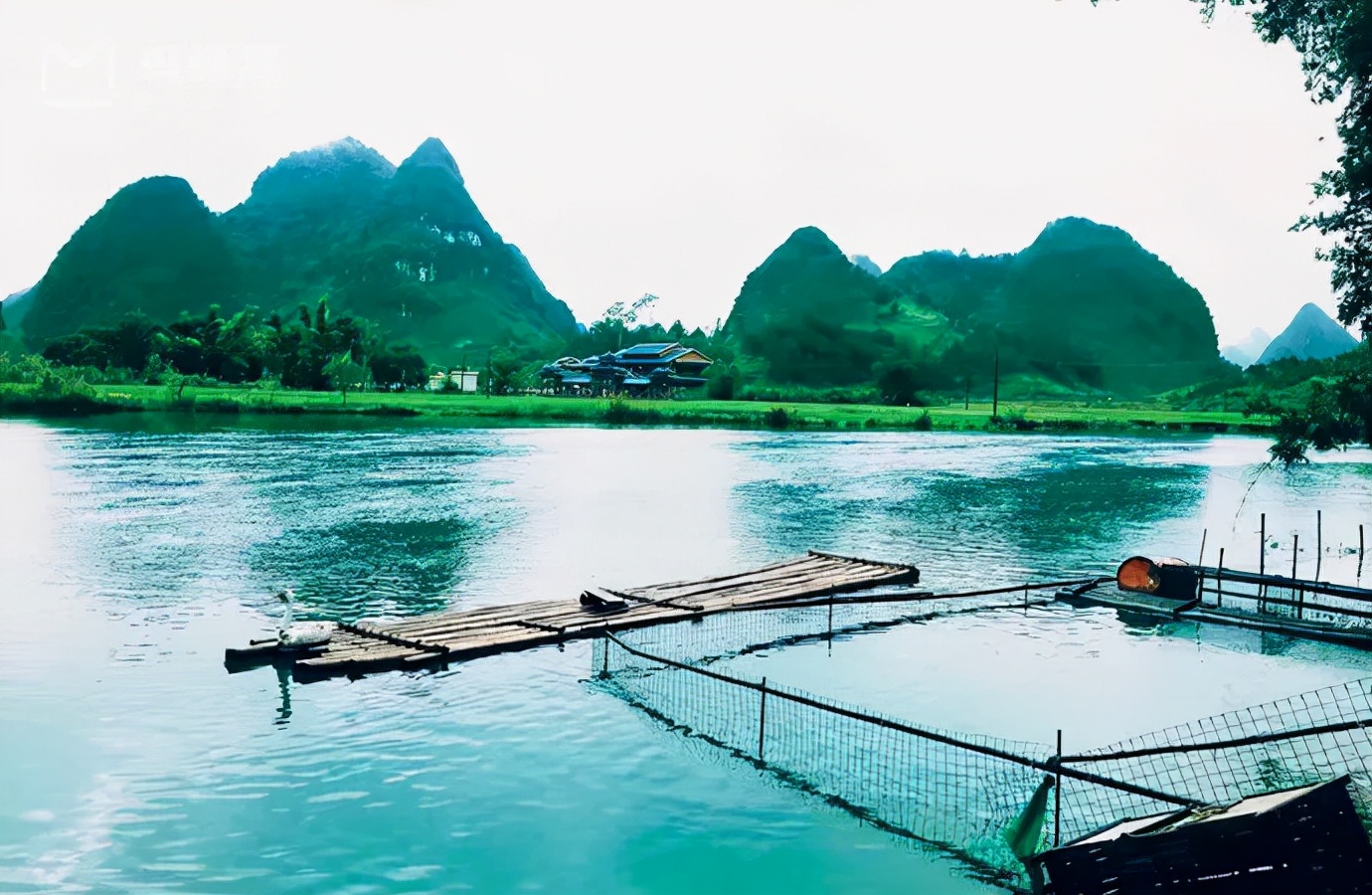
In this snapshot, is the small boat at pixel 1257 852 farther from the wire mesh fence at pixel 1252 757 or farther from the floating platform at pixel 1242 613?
the floating platform at pixel 1242 613

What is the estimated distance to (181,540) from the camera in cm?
3056

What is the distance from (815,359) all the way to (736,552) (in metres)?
147

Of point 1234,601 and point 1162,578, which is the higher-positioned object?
point 1162,578

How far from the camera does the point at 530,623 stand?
18.6 metres

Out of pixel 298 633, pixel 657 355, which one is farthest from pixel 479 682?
pixel 657 355

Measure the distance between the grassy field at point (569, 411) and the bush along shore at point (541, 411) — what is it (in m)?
0.09

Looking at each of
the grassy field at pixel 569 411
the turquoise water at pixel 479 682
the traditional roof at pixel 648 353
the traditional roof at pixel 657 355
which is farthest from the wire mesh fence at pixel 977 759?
the traditional roof at pixel 648 353

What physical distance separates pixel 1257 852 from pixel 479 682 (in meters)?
11.8

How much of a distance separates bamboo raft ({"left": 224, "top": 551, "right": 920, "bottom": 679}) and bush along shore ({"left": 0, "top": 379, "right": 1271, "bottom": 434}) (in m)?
69.8

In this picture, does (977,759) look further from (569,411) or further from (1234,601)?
(569,411)

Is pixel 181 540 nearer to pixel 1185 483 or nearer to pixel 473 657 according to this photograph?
pixel 473 657

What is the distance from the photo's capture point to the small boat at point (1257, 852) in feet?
25.2

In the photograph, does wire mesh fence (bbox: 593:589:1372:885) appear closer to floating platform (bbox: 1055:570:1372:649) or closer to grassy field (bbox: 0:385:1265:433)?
floating platform (bbox: 1055:570:1372:649)

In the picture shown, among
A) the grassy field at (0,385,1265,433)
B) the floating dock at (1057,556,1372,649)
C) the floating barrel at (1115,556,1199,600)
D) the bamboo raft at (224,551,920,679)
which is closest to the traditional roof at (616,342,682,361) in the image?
the grassy field at (0,385,1265,433)
